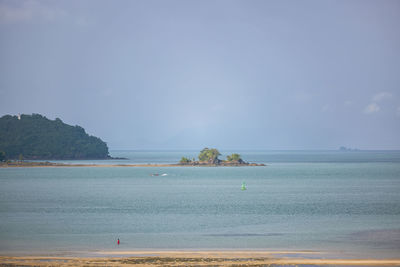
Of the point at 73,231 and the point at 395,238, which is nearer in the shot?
the point at 395,238

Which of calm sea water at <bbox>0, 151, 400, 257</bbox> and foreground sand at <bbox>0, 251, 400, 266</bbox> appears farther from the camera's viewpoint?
calm sea water at <bbox>0, 151, 400, 257</bbox>

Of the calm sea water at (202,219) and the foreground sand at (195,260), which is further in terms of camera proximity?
the calm sea water at (202,219)

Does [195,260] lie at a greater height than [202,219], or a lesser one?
lesser

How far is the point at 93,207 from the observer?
6975 cm

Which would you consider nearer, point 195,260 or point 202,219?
point 195,260

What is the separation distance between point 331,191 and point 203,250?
195 feet

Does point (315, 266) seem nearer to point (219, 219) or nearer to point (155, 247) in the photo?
point (155, 247)

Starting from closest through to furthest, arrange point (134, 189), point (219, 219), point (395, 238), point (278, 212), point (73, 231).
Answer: point (395, 238) → point (73, 231) → point (219, 219) → point (278, 212) → point (134, 189)

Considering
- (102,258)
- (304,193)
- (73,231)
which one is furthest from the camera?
(304,193)

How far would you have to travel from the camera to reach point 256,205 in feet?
236

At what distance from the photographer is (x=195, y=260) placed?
3531cm

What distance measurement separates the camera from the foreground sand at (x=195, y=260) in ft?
113

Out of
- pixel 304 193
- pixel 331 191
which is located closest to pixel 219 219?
pixel 304 193

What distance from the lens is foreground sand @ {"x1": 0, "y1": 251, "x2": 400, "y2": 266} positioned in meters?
34.3
